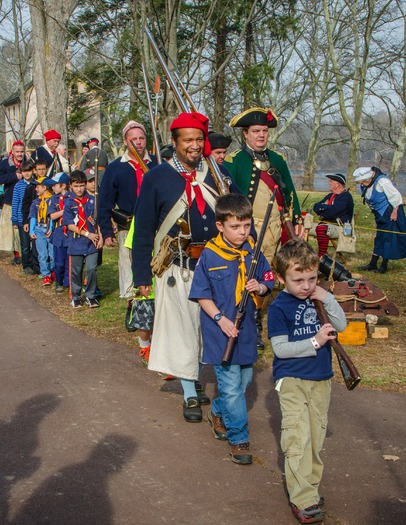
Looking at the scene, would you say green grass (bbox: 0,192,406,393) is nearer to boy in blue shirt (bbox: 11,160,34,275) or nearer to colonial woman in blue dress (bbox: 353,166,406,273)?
boy in blue shirt (bbox: 11,160,34,275)

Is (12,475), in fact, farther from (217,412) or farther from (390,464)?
(390,464)

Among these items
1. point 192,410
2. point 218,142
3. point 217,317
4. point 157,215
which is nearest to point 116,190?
point 218,142

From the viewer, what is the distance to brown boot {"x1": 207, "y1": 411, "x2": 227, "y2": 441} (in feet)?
16.0

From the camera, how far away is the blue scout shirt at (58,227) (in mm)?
9461

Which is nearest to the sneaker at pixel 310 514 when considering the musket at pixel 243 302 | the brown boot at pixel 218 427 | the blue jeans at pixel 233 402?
the blue jeans at pixel 233 402

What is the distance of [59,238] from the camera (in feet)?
31.8

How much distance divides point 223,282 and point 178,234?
2.35ft

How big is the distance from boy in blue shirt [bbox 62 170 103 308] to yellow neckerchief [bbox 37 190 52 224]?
1.44m

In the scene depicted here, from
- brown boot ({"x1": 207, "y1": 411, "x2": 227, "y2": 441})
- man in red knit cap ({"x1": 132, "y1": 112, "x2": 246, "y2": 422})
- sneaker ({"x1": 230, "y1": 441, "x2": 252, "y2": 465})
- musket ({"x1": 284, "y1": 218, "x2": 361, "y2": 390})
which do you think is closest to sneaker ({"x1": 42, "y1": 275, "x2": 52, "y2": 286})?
man in red knit cap ({"x1": 132, "y1": 112, "x2": 246, "y2": 422})

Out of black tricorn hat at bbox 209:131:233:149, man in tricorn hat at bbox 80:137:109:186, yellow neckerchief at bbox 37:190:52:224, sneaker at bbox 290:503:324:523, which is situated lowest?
sneaker at bbox 290:503:324:523

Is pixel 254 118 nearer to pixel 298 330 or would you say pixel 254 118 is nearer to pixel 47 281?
pixel 298 330

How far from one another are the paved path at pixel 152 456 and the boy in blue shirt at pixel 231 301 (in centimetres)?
28

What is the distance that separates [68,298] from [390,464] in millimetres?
6206

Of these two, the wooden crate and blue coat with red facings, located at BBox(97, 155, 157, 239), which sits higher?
blue coat with red facings, located at BBox(97, 155, 157, 239)
